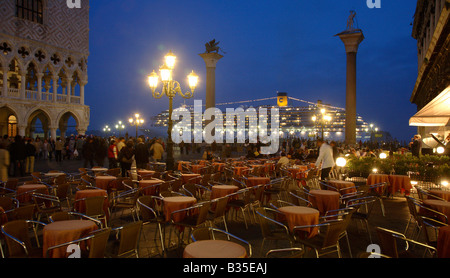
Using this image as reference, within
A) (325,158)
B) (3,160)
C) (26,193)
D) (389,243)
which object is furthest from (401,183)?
(3,160)

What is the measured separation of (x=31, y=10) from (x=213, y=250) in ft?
100.0

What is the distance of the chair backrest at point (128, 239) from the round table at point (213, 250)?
71 centimetres

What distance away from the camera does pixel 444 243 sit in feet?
11.7

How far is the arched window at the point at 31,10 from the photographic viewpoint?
25.8 metres

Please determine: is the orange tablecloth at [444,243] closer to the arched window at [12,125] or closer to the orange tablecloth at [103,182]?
the orange tablecloth at [103,182]

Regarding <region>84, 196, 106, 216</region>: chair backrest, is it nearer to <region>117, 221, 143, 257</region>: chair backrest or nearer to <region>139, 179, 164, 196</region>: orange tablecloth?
<region>139, 179, 164, 196</region>: orange tablecloth

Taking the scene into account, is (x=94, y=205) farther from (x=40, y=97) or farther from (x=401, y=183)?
(x=40, y=97)

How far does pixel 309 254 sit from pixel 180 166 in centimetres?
847

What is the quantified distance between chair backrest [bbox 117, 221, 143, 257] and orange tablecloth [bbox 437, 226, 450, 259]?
11.2 ft

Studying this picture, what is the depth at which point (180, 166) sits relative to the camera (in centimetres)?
1273

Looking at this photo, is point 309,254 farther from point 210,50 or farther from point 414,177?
point 210,50

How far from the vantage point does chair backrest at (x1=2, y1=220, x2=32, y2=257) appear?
3467 millimetres
